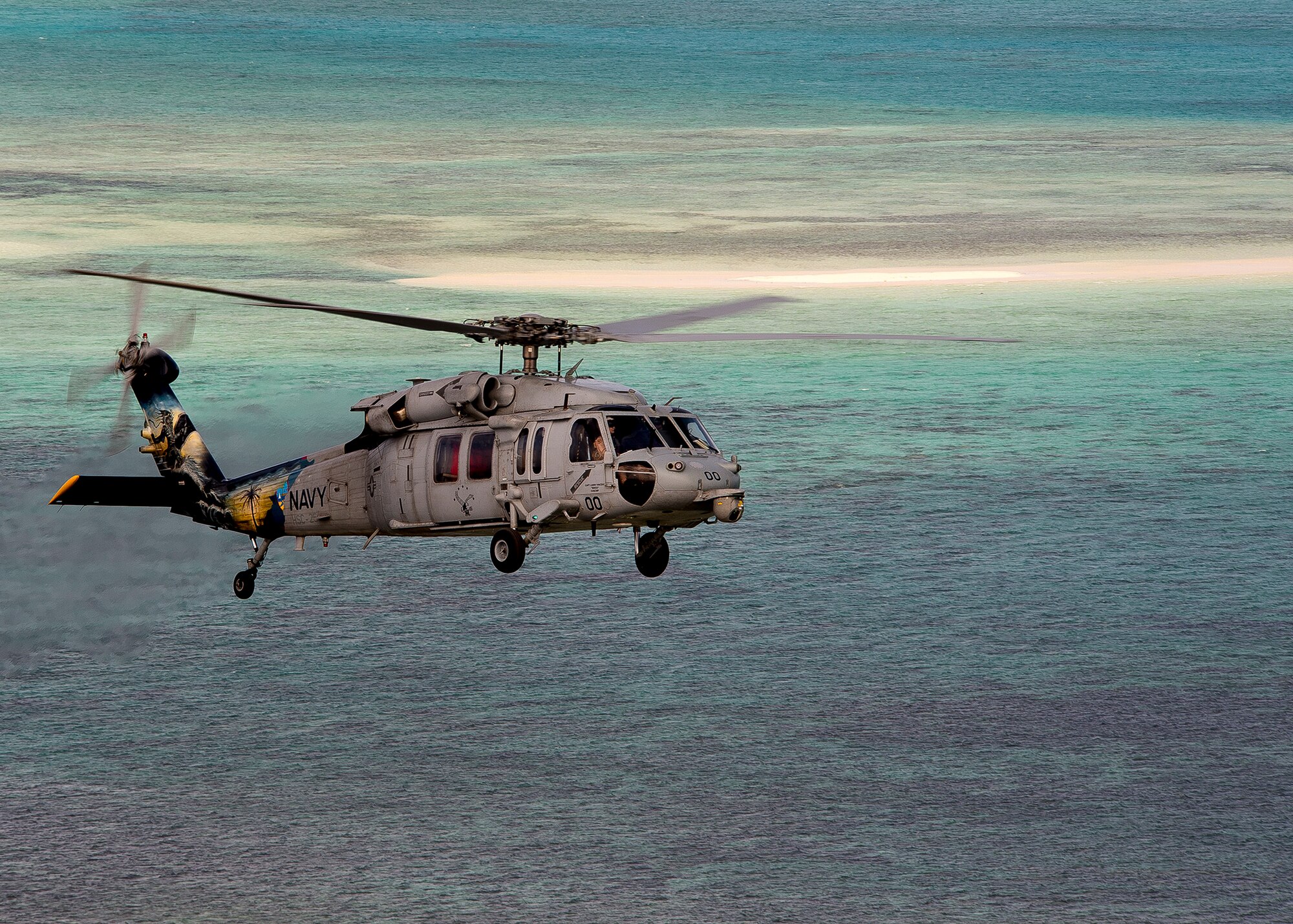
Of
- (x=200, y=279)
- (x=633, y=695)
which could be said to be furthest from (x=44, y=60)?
(x=633, y=695)

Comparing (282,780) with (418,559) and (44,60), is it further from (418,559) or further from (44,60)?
(44,60)

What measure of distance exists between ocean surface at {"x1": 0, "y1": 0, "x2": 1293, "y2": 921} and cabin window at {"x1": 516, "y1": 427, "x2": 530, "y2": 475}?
3285 millimetres

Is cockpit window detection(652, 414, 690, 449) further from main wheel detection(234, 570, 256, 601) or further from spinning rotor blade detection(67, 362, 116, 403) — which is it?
spinning rotor blade detection(67, 362, 116, 403)

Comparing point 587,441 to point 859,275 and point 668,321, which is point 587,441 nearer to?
point 668,321

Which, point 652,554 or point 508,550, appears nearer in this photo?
point 508,550

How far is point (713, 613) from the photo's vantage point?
32.2 m

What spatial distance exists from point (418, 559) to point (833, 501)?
8.38m

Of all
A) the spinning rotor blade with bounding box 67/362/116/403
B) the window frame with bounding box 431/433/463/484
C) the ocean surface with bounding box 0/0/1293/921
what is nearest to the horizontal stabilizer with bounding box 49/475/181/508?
the spinning rotor blade with bounding box 67/362/116/403

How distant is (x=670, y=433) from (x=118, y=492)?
31.0 feet

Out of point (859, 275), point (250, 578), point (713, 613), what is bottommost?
point (713, 613)

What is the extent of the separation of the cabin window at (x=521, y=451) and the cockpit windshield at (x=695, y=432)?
2051 millimetres

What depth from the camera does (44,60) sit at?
14138 centimetres

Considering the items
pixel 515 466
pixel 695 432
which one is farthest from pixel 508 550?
pixel 695 432

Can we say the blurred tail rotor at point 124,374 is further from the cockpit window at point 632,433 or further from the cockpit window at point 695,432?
the cockpit window at point 695,432
